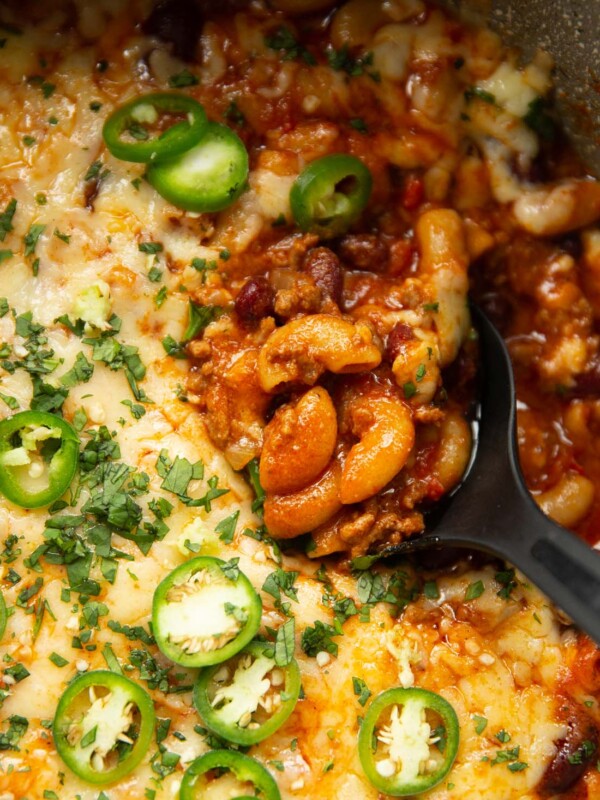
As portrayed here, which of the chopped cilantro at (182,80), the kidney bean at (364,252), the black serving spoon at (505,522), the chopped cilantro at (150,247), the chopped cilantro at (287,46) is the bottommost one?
the black serving spoon at (505,522)

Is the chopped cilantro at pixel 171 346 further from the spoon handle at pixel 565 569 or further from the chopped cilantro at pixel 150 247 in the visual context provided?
the spoon handle at pixel 565 569

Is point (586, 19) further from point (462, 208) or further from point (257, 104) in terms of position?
point (257, 104)

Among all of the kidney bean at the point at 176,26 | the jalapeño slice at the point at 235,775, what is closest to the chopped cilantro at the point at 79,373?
the kidney bean at the point at 176,26

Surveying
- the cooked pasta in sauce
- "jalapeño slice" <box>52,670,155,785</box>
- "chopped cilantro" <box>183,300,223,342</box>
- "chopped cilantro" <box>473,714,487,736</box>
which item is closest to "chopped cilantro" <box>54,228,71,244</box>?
the cooked pasta in sauce

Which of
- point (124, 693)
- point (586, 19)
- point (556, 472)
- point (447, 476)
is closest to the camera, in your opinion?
point (124, 693)

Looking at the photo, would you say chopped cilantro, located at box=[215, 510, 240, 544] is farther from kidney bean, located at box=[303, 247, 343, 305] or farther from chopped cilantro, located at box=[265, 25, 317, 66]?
chopped cilantro, located at box=[265, 25, 317, 66]

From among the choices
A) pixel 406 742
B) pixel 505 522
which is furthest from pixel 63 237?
pixel 406 742

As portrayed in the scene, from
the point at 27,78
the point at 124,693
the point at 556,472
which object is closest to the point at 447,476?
the point at 556,472
